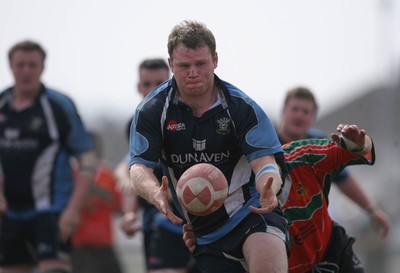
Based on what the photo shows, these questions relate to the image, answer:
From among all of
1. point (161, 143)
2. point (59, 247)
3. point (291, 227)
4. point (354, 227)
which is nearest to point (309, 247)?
point (291, 227)

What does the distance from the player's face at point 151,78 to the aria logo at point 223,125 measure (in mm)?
3422

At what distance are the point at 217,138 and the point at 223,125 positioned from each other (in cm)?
10

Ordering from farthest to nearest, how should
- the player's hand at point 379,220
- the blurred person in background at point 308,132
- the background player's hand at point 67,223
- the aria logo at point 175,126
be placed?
the background player's hand at point 67,223
the player's hand at point 379,220
the blurred person in background at point 308,132
the aria logo at point 175,126

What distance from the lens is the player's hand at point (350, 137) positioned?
281 inches

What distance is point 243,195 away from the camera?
23.6ft

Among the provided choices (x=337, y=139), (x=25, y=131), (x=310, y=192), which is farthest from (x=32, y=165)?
(x=337, y=139)

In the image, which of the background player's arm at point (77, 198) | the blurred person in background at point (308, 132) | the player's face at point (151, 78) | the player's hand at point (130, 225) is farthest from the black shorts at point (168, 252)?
the blurred person in background at point (308, 132)

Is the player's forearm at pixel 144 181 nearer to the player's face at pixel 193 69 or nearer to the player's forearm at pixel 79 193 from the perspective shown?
the player's face at pixel 193 69

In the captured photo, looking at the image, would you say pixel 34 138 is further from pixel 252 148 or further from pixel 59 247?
pixel 252 148

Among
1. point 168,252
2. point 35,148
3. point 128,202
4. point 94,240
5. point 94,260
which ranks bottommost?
point 94,260

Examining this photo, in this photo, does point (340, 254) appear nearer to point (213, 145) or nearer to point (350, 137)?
point (350, 137)

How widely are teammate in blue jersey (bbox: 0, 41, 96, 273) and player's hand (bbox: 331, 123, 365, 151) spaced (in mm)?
3926

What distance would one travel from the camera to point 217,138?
7059 millimetres

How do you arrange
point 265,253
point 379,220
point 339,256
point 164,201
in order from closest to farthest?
point 164,201 < point 265,253 < point 339,256 < point 379,220
